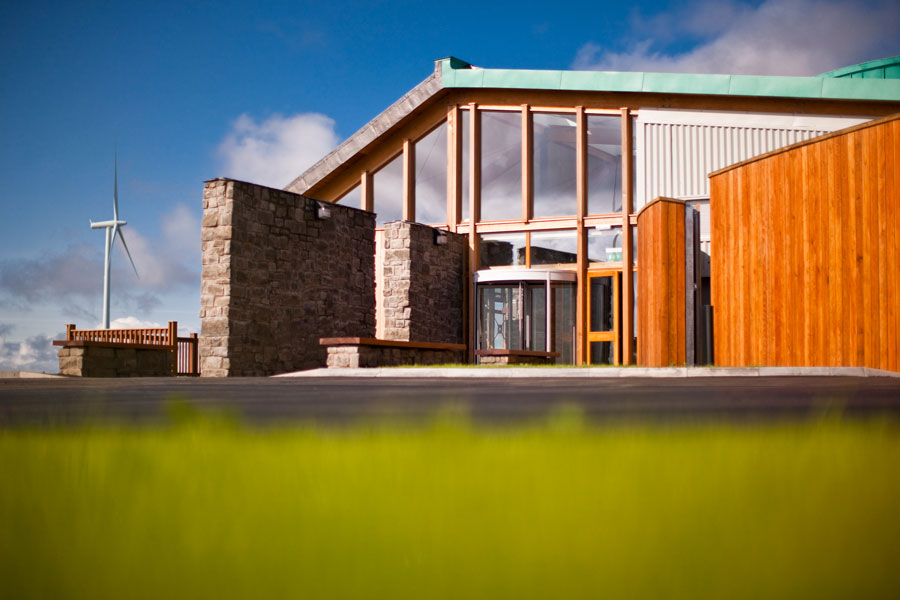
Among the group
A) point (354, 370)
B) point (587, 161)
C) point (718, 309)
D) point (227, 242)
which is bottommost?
point (354, 370)

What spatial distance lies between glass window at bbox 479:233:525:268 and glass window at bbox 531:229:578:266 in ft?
1.11

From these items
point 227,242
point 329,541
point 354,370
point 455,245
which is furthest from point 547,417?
point 455,245

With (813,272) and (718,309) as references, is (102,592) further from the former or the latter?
(718,309)

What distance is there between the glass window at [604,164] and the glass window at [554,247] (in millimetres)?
846

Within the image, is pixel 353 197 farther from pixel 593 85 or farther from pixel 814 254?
pixel 814 254

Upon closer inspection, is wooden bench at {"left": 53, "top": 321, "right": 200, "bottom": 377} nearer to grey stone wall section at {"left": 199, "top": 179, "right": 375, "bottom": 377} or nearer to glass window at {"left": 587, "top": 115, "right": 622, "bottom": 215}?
grey stone wall section at {"left": 199, "top": 179, "right": 375, "bottom": 377}

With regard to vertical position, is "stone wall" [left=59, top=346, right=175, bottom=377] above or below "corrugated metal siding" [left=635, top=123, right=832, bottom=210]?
below

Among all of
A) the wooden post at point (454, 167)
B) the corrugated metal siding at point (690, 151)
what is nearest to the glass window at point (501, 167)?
the wooden post at point (454, 167)

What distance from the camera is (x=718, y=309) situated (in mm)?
11430

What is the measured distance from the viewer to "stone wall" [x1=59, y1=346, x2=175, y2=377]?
1312cm

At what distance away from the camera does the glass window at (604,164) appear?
19625mm

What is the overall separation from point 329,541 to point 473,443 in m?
0.54

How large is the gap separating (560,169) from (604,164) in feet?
3.55

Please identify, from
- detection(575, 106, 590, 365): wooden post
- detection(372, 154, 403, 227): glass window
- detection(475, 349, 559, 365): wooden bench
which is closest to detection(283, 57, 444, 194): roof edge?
detection(372, 154, 403, 227): glass window
